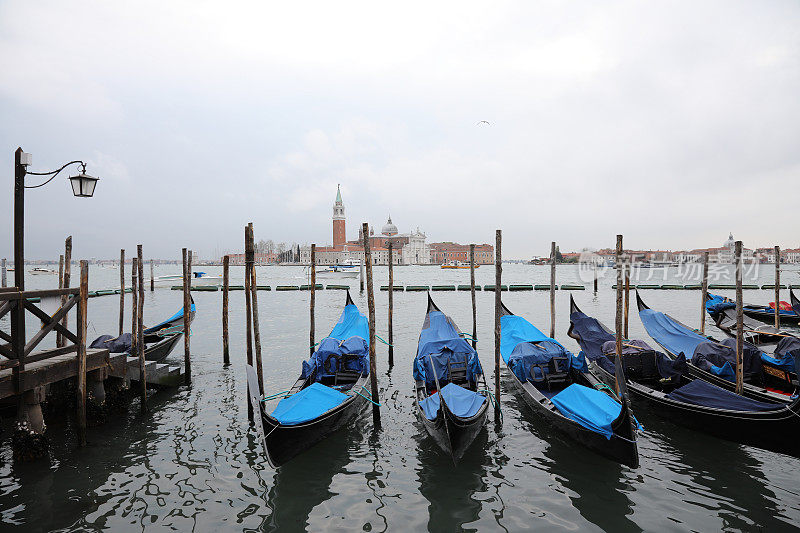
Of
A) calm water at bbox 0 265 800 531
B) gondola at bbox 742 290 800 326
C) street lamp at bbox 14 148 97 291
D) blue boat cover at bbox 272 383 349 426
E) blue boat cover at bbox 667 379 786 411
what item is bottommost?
calm water at bbox 0 265 800 531

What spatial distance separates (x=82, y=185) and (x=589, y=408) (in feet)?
19.5

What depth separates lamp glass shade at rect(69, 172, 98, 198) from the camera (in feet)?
15.3

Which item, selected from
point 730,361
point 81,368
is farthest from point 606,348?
point 81,368

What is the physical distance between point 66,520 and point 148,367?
10.5ft

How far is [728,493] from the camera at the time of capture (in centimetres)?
362

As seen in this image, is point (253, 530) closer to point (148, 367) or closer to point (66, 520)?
point (66, 520)

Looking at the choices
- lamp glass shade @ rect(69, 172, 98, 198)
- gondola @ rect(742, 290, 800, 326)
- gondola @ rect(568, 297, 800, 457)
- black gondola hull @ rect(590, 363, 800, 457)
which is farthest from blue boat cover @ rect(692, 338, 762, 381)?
gondola @ rect(742, 290, 800, 326)

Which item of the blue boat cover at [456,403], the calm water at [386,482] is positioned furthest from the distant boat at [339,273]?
the blue boat cover at [456,403]

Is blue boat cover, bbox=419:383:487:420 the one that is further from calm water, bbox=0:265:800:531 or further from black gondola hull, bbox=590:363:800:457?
black gondola hull, bbox=590:363:800:457

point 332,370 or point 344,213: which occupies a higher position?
point 344,213

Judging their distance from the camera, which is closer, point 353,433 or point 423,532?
point 423,532

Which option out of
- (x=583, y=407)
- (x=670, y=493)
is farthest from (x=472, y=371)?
(x=670, y=493)

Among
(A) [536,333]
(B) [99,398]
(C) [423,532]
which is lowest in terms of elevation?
(C) [423,532]

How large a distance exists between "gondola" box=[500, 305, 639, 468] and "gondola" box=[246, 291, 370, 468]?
2.18 meters
